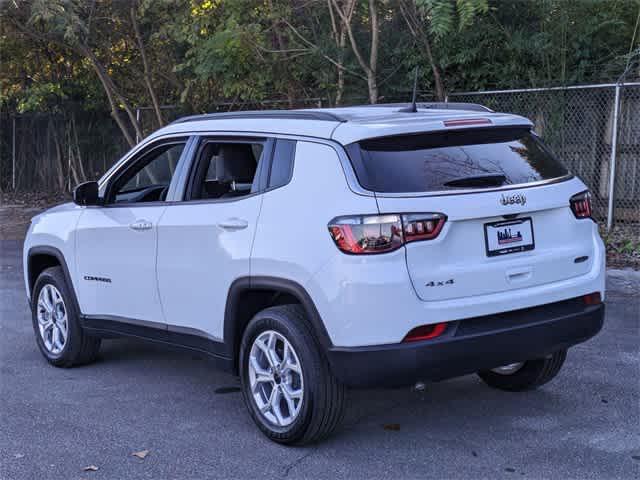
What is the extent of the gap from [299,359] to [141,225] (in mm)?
1721

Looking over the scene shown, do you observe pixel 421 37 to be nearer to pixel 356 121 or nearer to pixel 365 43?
pixel 365 43

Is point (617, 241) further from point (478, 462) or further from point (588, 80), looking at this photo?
point (478, 462)

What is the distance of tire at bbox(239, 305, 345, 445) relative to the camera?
4656 millimetres

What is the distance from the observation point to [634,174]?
40.1 ft

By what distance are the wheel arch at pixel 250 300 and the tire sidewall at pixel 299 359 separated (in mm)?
106

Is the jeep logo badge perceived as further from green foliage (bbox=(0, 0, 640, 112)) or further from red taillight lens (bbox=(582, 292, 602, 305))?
green foliage (bbox=(0, 0, 640, 112))

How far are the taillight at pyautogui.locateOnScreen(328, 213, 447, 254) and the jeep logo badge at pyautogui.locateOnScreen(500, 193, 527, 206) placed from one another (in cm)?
41

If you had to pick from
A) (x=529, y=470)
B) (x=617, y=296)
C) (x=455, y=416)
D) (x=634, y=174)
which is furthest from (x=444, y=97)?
(x=529, y=470)

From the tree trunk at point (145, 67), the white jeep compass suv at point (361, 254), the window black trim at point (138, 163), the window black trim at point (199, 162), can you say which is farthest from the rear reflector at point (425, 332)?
the tree trunk at point (145, 67)

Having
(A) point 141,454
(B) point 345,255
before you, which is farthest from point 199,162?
(A) point 141,454

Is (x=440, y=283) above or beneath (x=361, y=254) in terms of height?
beneath

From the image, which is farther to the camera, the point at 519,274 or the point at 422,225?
the point at 519,274

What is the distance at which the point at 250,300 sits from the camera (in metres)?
5.15

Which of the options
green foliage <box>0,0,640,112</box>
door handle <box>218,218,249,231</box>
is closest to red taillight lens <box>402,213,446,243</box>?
door handle <box>218,218,249,231</box>
